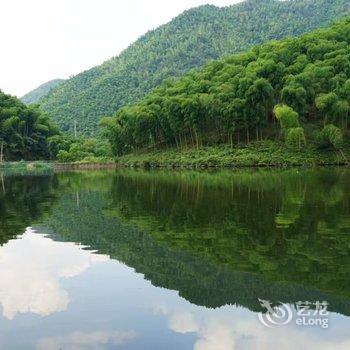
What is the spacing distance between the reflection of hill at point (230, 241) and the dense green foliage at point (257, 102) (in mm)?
39205

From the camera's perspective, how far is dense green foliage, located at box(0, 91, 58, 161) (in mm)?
98688

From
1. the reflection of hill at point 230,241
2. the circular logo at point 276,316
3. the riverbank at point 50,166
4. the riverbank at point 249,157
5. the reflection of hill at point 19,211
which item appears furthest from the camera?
the riverbank at point 50,166

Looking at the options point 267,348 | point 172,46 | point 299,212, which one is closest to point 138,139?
point 299,212

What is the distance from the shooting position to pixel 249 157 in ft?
199

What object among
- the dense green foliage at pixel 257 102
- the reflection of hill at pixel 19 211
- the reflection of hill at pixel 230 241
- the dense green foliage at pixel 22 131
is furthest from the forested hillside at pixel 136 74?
the reflection of hill at pixel 230 241

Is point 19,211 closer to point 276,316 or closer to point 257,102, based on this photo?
point 276,316

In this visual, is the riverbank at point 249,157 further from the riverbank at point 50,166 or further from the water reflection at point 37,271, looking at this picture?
the water reflection at point 37,271

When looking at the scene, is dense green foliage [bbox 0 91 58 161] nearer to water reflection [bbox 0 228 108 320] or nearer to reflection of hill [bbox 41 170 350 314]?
reflection of hill [bbox 41 170 350 314]

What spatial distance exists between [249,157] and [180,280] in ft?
169

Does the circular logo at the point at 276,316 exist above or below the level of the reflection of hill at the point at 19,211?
above

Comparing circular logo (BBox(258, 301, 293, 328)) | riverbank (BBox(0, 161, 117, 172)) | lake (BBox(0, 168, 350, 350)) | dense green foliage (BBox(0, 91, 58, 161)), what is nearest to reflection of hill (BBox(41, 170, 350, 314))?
lake (BBox(0, 168, 350, 350))

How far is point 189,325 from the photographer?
7676 mm

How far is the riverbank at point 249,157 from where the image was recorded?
58719 mm

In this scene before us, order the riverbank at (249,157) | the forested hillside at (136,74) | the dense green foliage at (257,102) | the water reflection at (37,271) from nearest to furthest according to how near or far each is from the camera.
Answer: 1. the water reflection at (37,271)
2. the riverbank at (249,157)
3. the dense green foliage at (257,102)
4. the forested hillside at (136,74)
